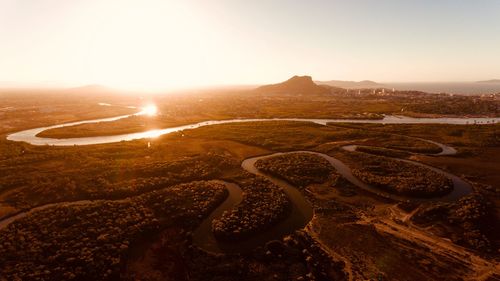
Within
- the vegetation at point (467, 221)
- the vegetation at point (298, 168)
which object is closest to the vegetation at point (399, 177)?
the vegetation at point (467, 221)

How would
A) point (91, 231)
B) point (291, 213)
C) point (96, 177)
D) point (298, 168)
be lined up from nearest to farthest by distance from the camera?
1. point (91, 231)
2. point (291, 213)
3. point (96, 177)
4. point (298, 168)

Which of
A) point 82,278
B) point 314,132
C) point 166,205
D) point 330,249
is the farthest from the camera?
point 314,132

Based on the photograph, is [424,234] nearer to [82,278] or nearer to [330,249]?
[330,249]

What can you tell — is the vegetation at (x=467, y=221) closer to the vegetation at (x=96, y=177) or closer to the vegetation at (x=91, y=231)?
the vegetation at (x=91, y=231)

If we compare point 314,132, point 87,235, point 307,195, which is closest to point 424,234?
point 307,195

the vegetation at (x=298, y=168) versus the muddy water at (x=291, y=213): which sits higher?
the vegetation at (x=298, y=168)

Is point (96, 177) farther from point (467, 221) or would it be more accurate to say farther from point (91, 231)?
point (467, 221)

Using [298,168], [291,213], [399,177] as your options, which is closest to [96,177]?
[291,213]

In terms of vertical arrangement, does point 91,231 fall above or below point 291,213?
above
